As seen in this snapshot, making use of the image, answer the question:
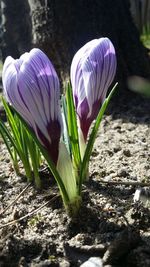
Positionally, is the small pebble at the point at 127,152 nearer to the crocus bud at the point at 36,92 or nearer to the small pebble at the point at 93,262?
the crocus bud at the point at 36,92

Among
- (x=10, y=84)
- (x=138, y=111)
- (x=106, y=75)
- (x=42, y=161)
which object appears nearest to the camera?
(x=10, y=84)

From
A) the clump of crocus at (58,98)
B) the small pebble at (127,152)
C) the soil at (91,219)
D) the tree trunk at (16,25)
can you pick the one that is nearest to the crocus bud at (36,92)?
the clump of crocus at (58,98)

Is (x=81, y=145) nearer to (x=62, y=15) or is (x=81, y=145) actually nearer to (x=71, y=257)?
(x=71, y=257)

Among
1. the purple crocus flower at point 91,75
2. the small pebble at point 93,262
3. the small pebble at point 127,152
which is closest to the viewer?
the small pebble at point 93,262

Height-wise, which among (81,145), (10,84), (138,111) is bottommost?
(138,111)

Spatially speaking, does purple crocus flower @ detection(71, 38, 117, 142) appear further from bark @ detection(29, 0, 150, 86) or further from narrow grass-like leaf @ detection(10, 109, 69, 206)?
bark @ detection(29, 0, 150, 86)

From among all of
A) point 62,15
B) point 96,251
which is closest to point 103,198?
point 96,251
